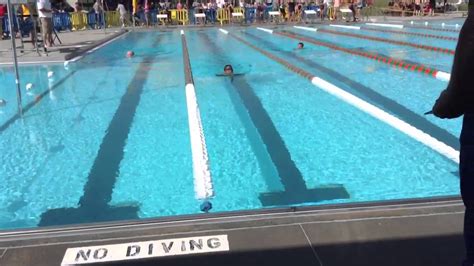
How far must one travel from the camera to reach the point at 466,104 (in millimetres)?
1706

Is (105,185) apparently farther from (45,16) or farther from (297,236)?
(45,16)

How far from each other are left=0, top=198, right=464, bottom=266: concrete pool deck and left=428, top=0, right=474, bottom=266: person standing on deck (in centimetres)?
58

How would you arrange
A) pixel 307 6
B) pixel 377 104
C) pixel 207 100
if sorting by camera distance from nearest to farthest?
pixel 377 104
pixel 207 100
pixel 307 6

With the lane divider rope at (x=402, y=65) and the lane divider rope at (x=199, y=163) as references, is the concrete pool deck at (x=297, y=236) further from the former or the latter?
the lane divider rope at (x=402, y=65)

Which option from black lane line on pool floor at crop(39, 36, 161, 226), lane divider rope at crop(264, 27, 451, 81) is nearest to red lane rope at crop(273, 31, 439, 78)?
lane divider rope at crop(264, 27, 451, 81)

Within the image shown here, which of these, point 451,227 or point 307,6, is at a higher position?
point 307,6

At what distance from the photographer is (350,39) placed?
624 inches

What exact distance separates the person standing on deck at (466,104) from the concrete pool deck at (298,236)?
0.58 m

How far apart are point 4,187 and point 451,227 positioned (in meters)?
3.74

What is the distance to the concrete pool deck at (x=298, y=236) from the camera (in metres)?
2.36

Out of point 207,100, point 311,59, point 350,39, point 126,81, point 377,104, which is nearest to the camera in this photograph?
point 377,104

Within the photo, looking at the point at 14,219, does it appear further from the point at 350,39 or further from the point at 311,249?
the point at 350,39

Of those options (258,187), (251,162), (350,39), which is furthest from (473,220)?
(350,39)

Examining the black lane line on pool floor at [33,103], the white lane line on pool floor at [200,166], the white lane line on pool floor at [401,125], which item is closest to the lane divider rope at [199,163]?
the white lane line on pool floor at [200,166]
